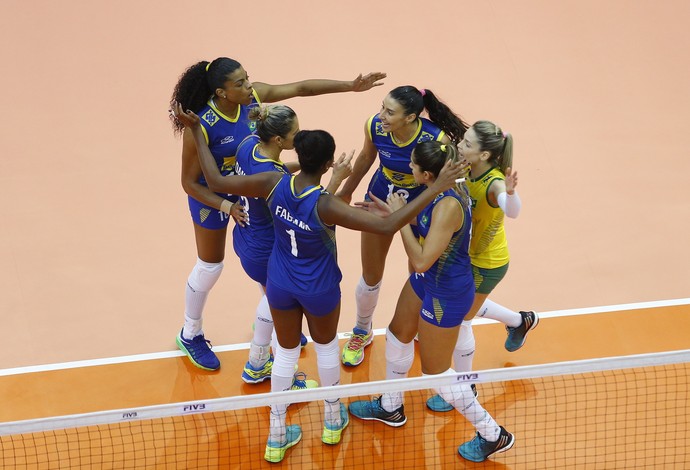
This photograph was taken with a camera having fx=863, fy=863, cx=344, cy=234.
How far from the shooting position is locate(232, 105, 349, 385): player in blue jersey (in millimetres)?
5945

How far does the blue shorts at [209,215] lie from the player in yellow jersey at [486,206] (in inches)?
79.3

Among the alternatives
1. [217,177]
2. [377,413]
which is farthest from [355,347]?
[217,177]

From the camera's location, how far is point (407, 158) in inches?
266

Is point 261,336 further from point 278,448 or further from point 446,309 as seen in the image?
point 446,309

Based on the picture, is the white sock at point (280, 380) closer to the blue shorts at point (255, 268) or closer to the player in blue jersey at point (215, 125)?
the blue shorts at point (255, 268)

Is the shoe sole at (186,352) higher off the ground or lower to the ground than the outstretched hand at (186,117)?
lower

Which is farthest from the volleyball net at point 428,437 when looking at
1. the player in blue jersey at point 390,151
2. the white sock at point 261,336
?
the player in blue jersey at point 390,151

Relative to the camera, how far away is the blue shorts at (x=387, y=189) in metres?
6.95

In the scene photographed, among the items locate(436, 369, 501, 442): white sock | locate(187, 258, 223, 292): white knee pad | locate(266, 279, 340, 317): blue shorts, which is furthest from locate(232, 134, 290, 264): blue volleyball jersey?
locate(436, 369, 501, 442): white sock

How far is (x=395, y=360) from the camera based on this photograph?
6.65m

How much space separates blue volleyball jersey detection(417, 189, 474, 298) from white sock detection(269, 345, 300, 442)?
3.83ft

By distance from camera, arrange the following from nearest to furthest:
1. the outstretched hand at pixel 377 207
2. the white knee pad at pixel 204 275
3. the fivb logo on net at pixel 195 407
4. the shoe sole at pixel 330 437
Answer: the fivb logo on net at pixel 195 407, the outstretched hand at pixel 377 207, the shoe sole at pixel 330 437, the white knee pad at pixel 204 275

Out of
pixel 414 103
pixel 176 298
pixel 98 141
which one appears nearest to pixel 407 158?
pixel 414 103

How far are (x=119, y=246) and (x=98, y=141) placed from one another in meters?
2.04
